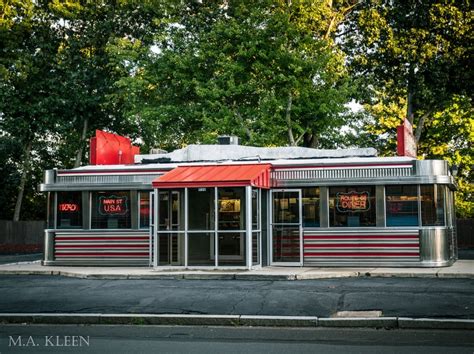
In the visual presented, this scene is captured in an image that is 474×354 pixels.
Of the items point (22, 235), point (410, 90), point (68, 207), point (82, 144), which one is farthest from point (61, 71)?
point (410, 90)

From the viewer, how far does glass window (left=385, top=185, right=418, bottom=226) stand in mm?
19484

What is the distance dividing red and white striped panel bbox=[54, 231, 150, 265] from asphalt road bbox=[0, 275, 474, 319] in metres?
4.60

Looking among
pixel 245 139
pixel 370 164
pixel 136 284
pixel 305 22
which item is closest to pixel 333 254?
pixel 370 164

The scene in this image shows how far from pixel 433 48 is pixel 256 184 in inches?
633

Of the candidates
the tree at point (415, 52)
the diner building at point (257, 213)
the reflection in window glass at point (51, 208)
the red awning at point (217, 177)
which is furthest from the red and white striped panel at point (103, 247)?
the tree at point (415, 52)

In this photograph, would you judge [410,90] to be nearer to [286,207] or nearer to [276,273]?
[286,207]

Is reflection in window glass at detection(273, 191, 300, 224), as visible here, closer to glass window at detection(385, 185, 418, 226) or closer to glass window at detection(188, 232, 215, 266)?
glass window at detection(188, 232, 215, 266)

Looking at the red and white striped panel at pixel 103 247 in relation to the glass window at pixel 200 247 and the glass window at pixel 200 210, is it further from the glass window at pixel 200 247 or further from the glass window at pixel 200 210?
the glass window at pixel 200 210

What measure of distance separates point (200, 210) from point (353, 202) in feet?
15.3

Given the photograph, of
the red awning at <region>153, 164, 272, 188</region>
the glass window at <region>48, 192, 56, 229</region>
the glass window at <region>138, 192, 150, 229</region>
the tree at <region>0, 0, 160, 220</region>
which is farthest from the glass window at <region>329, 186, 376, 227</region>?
the tree at <region>0, 0, 160, 220</region>

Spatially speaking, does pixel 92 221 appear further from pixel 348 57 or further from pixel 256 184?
pixel 348 57

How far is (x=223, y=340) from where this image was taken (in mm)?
9430

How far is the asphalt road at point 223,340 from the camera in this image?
8.57 m

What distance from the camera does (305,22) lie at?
33.6 metres
